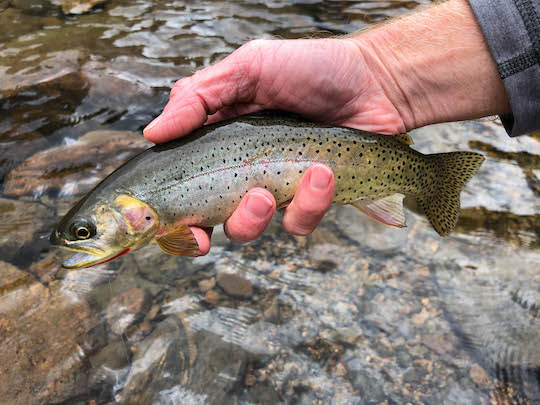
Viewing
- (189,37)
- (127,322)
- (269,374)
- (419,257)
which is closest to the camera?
(269,374)

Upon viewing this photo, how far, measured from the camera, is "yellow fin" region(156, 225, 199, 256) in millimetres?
2430

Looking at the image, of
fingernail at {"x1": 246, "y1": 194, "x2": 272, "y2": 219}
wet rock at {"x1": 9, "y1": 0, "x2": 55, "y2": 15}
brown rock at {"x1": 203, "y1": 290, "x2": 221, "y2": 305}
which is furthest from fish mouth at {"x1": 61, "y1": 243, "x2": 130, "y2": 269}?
wet rock at {"x1": 9, "y1": 0, "x2": 55, "y2": 15}

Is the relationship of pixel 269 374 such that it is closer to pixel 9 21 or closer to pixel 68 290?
pixel 68 290

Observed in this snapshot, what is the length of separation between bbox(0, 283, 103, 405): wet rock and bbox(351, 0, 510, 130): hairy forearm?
10.0 ft

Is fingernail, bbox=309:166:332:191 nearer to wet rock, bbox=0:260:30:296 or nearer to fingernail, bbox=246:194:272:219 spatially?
fingernail, bbox=246:194:272:219

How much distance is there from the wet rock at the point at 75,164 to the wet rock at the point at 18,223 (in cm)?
16

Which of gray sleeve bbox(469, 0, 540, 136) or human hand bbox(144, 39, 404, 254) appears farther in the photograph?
human hand bbox(144, 39, 404, 254)

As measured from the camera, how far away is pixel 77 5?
23.4ft

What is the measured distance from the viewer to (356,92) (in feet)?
10.3

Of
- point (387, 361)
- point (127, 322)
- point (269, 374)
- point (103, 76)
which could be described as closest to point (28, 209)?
point (127, 322)

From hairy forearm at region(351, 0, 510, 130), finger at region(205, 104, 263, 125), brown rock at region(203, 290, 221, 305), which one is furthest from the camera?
brown rock at region(203, 290, 221, 305)

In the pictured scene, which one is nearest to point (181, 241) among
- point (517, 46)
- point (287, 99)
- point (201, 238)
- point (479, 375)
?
point (201, 238)

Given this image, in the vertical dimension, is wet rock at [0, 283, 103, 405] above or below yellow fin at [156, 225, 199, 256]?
below

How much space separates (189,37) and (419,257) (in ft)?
15.4
